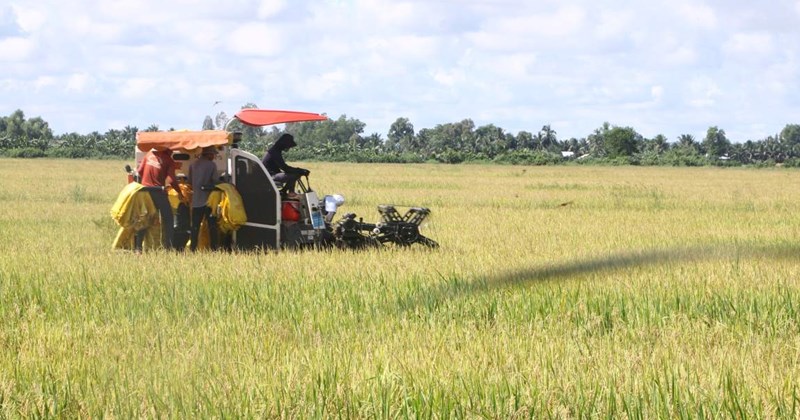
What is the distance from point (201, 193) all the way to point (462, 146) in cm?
13469

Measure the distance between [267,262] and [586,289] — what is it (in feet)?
13.0

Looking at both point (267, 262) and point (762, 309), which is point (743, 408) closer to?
point (762, 309)

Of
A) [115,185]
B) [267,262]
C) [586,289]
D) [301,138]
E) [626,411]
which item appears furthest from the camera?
[301,138]

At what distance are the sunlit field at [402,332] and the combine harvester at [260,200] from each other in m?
0.49

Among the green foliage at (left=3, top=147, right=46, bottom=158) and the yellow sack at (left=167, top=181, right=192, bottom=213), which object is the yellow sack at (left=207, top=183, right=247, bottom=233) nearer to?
the yellow sack at (left=167, top=181, right=192, bottom=213)

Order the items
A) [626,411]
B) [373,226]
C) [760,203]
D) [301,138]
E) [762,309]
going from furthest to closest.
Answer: [301,138] < [760,203] < [373,226] < [762,309] < [626,411]

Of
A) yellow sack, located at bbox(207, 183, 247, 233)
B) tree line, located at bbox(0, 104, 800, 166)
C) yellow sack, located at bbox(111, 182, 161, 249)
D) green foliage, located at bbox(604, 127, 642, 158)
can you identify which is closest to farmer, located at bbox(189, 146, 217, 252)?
yellow sack, located at bbox(207, 183, 247, 233)

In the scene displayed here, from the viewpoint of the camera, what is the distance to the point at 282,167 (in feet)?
45.6

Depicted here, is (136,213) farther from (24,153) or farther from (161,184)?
(24,153)

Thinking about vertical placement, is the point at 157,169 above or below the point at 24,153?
above

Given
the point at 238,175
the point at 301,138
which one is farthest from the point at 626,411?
the point at 301,138

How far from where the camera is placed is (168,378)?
630 cm

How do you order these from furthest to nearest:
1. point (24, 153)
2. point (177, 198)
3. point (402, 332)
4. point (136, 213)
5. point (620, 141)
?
point (620, 141) < point (24, 153) < point (177, 198) < point (136, 213) < point (402, 332)

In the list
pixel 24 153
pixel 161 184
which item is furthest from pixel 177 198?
pixel 24 153
